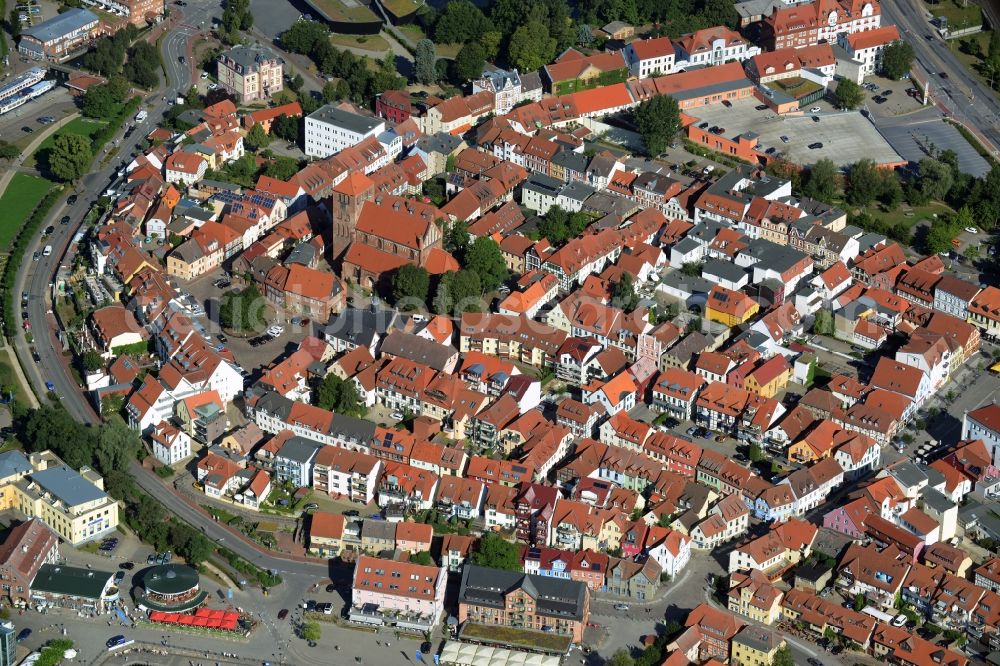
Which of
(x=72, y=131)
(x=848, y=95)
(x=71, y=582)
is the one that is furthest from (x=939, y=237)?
(x=72, y=131)

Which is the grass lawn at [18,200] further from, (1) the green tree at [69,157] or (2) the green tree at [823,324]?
(2) the green tree at [823,324]

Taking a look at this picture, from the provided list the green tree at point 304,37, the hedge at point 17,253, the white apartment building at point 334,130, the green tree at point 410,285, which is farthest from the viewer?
the green tree at point 304,37

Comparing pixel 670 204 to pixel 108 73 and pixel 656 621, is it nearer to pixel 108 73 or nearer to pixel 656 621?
pixel 656 621

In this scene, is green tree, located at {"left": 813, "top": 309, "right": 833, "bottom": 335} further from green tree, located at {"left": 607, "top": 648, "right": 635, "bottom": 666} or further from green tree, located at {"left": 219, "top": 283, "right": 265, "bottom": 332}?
green tree, located at {"left": 219, "top": 283, "right": 265, "bottom": 332}

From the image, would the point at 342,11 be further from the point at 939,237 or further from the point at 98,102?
the point at 939,237

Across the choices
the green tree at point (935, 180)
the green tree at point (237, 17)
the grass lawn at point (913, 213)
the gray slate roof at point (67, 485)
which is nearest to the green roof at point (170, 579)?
the gray slate roof at point (67, 485)
